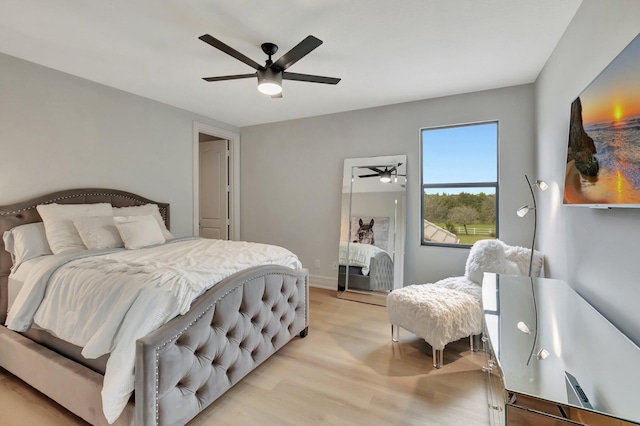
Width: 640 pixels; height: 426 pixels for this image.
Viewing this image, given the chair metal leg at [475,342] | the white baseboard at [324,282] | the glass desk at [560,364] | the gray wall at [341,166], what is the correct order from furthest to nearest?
the white baseboard at [324,282] < the gray wall at [341,166] < the chair metal leg at [475,342] < the glass desk at [560,364]

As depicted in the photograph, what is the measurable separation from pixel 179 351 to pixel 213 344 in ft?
0.81

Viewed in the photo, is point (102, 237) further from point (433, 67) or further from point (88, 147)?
point (433, 67)

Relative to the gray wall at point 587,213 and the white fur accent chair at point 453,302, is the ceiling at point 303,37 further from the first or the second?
the white fur accent chair at point 453,302

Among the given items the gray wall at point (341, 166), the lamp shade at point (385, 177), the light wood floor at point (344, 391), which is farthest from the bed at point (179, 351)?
the lamp shade at point (385, 177)

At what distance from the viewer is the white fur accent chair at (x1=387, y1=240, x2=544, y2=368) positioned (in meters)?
2.25

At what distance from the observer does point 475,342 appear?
2.57m

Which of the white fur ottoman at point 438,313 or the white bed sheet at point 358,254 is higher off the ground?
the white bed sheet at point 358,254

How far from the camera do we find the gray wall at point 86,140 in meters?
2.58

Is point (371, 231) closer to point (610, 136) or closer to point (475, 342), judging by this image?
point (475, 342)

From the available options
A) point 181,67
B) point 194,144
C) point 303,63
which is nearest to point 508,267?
point 303,63

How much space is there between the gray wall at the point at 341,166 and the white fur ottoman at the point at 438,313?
109cm

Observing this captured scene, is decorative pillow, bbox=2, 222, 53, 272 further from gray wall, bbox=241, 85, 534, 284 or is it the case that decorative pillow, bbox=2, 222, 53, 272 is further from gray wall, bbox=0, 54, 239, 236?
gray wall, bbox=241, 85, 534, 284

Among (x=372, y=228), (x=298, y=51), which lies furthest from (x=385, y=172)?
(x=298, y=51)

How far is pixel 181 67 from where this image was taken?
9.05ft
